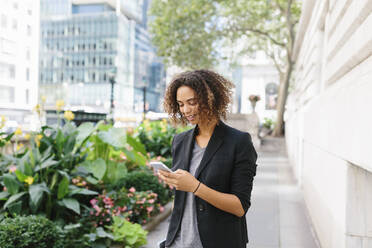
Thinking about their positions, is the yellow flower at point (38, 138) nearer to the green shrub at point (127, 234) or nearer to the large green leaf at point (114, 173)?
the large green leaf at point (114, 173)

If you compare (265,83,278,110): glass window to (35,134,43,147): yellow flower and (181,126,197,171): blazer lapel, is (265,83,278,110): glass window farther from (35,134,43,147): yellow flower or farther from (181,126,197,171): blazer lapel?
(181,126,197,171): blazer lapel

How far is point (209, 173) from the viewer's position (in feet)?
5.62

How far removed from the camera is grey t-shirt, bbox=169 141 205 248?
1.74 metres

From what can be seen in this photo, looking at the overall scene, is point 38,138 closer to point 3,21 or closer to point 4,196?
point 4,196

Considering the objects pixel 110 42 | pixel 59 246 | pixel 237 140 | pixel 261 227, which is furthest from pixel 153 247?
pixel 110 42

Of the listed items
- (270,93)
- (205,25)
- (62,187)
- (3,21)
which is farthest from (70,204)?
(270,93)

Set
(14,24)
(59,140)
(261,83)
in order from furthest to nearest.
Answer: (261,83)
(14,24)
(59,140)

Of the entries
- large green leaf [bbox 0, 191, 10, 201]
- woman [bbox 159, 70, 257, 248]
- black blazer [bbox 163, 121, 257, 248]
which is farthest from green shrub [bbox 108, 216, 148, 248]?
black blazer [bbox 163, 121, 257, 248]

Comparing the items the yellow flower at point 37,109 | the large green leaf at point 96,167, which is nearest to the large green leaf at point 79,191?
the large green leaf at point 96,167

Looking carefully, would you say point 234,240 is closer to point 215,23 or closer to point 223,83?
point 223,83

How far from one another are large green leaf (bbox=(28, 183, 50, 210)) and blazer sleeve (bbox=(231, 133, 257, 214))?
2.87m

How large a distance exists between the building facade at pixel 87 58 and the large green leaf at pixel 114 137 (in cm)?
5023

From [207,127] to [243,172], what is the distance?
305 millimetres

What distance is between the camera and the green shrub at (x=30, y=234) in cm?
311
